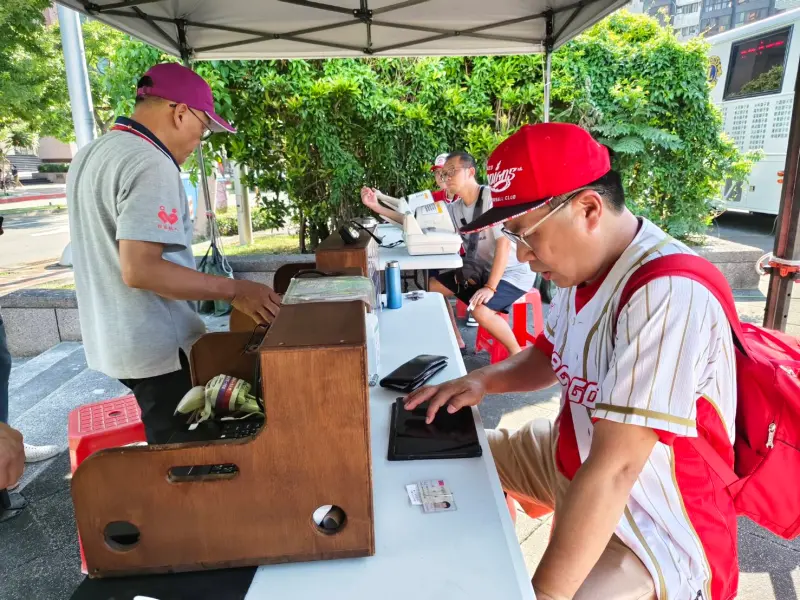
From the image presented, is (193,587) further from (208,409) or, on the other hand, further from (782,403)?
(782,403)

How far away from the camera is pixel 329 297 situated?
4.28ft

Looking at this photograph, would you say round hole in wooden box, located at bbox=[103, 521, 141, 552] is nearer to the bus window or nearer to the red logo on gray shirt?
the red logo on gray shirt

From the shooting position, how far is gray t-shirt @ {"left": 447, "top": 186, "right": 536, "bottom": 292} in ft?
13.3

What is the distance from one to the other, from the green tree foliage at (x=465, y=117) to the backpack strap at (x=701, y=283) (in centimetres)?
524

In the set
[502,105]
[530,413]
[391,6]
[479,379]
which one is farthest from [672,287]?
[502,105]

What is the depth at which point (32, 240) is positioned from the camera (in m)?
11.9

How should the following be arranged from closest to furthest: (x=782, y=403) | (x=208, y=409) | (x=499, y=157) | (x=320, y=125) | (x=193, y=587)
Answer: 1. (x=193, y=587)
2. (x=782, y=403)
3. (x=499, y=157)
4. (x=208, y=409)
5. (x=320, y=125)

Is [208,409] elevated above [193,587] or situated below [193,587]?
above

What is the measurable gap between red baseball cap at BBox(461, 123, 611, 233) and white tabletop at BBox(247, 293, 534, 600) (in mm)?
586

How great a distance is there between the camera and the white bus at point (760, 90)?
8430 millimetres

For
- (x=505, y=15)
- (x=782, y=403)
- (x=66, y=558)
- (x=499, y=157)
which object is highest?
(x=505, y=15)

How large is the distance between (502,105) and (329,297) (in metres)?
5.78

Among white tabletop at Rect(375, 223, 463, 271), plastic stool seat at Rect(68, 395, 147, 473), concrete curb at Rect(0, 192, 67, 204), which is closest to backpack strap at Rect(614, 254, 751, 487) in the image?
plastic stool seat at Rect(68, 395, 147, 473)

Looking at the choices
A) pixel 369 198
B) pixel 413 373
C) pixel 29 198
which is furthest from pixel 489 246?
pixel 29 198
